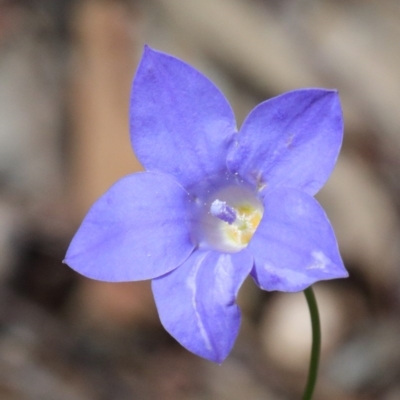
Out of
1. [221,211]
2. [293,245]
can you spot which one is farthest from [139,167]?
[293,245]

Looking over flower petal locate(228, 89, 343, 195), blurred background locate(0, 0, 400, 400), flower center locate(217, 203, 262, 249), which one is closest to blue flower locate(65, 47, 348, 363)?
flower petal locate(228, 89, 343, 195)

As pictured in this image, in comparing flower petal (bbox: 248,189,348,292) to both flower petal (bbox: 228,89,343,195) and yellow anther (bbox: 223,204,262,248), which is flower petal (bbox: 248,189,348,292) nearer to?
flower petal (bbox: 228,89,343,195)

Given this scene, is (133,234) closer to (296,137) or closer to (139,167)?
(296,137)

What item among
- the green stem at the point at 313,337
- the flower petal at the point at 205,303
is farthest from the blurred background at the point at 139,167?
the flower petal at the point at 205,303

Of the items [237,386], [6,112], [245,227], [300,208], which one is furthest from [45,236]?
[300,208]

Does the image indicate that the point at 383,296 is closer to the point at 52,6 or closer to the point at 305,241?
the point at 305,241

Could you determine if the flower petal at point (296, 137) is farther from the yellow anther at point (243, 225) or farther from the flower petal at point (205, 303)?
the yellow anther at point (243, 225)
